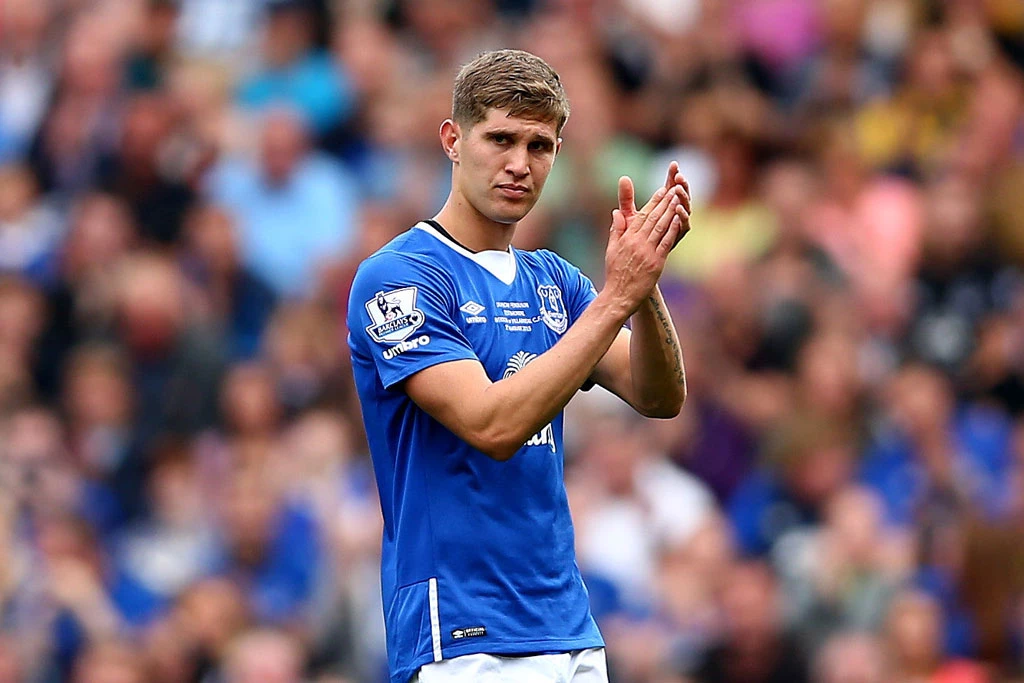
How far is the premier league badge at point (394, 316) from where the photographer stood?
4832mm

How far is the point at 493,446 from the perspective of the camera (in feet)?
15.4

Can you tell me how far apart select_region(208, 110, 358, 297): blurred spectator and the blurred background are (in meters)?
0.02

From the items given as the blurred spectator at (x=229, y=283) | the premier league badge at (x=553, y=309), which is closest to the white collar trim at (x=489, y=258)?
the premier league badge at (x=553, y=309)

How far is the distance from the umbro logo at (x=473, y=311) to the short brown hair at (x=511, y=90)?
47 centimetres

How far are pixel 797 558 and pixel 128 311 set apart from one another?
408cm

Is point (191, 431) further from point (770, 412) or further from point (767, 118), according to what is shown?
point (767, 118)

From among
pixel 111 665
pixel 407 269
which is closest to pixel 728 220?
pixel 111 665

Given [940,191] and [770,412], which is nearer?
[770,412]

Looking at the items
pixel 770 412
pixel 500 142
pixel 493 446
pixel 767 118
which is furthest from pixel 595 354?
pixel 767 118

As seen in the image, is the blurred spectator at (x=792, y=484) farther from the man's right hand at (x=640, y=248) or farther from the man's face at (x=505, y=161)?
the man's right hand at (x=640, y=248)

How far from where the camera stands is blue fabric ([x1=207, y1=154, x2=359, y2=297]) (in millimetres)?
11500

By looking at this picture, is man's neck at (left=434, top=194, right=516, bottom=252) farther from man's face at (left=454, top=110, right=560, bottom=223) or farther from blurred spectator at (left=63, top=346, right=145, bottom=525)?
blurred spectator at (left=63, top=346, right=145, bottom=525)

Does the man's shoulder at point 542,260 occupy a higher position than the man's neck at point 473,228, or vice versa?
the man's neck at point 473,228

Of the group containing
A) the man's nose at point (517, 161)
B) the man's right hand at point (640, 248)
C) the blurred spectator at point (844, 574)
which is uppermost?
the man's nose at point (517, 161)
